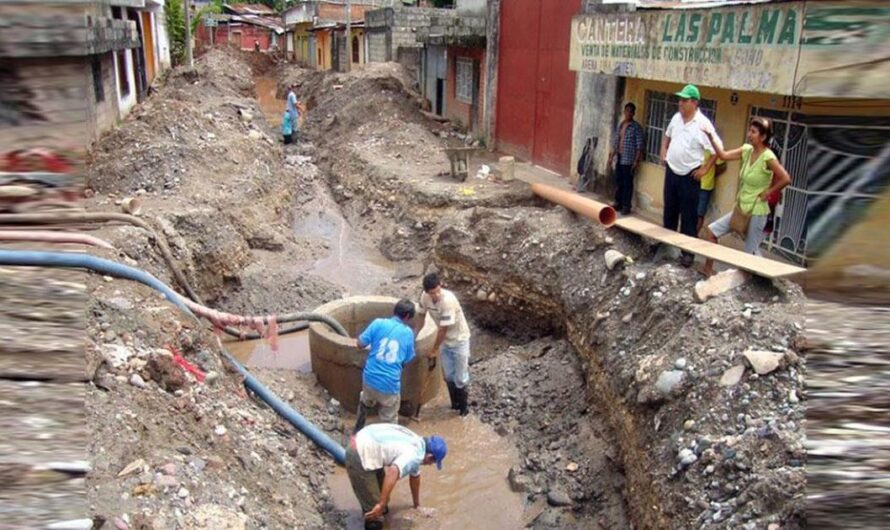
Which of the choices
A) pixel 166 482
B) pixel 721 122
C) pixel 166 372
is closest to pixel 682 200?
pixel 721 122

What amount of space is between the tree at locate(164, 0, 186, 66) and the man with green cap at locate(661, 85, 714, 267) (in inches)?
1182

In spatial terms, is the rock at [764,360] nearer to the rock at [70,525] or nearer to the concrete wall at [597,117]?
the rock at [70,525]

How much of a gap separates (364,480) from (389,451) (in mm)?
396

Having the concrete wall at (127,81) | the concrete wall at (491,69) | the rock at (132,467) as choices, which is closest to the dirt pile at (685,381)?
the rock at (132,467)

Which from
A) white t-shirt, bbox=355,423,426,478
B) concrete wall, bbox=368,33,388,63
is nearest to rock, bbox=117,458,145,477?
white t-shirt, bbox=355,423,426,478

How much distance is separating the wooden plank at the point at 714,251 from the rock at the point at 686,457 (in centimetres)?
173

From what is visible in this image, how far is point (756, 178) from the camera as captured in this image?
22.9ft

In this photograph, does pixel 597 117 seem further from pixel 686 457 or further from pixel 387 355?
pixel 686 457

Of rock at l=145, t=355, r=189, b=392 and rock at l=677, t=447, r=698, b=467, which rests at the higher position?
rock at l=145, t=355, r=189, b=392

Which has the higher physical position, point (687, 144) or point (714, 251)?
point (687, 144)

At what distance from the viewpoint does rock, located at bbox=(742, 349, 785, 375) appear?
5684 mm

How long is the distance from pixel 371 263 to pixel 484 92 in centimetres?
778

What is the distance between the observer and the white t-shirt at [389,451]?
639 centimetres

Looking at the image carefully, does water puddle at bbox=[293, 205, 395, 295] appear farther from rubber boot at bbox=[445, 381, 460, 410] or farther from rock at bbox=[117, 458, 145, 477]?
rock at bbox=[117, 458, 145, 477]
